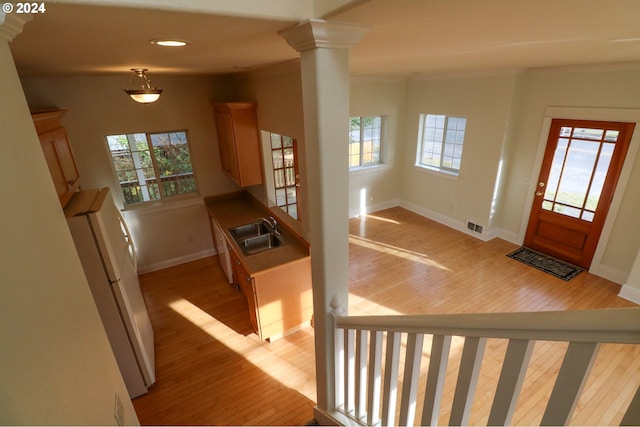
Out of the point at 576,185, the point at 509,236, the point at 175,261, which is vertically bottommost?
the point at 175,261

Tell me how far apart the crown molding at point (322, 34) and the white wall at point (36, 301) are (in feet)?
2.79

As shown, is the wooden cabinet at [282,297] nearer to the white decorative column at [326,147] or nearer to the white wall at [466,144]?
the white decorative column at [326,147]

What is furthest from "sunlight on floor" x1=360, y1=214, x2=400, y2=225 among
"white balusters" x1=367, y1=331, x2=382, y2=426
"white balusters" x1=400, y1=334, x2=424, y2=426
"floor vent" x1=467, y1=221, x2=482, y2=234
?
"white balusters" x1=400, y1=334, x2=424, y2=426

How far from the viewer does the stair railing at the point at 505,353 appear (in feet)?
1.82

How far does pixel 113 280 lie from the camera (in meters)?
2.23

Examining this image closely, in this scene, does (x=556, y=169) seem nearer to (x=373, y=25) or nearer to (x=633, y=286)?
(x=633, y=286)

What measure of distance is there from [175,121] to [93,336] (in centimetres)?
369

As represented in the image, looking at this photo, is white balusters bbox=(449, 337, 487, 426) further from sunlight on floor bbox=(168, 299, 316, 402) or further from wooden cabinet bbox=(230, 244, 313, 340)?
wooden cabinet bbox=(230, 244, 313, 340)

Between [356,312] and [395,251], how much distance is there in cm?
160

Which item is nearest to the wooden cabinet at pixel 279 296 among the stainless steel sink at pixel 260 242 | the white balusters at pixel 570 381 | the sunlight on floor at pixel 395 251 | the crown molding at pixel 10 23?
the stainless steel sink at pixel 260 242

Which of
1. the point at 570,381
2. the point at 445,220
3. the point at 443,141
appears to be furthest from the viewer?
the point at 445,220

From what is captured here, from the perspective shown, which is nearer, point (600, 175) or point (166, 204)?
point (600, 175)

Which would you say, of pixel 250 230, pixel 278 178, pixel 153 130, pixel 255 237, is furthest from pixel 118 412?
pixel 153 130

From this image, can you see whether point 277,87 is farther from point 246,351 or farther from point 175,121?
point 246,351
